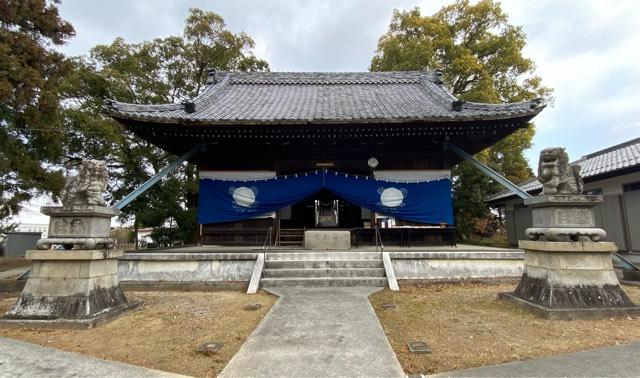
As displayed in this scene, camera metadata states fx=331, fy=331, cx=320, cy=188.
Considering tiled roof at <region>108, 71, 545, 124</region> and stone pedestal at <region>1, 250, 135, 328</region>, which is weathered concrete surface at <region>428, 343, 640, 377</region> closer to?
stone pedestal at <region>1, 250, 135, 328</region>

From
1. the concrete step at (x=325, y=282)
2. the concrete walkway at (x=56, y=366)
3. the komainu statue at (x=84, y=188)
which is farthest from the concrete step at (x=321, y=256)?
the concrete walkway at (x=56, y=366)

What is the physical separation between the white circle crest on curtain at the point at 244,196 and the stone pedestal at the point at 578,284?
297 inches

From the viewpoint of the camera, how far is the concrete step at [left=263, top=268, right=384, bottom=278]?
7.31 metres

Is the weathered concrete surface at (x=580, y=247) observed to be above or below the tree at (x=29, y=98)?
below

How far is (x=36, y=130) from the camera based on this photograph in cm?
1142

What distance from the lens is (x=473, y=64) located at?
1856 centimetres

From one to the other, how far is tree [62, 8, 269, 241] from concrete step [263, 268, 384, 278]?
37.4 feet

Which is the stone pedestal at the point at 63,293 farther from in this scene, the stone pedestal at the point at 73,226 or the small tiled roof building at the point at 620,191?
the small tiled roof building at the point at 620,191

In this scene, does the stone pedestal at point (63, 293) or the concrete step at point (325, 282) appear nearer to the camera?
the stone pedestal at point (63, 293)

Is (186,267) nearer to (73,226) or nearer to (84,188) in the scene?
(73,226)

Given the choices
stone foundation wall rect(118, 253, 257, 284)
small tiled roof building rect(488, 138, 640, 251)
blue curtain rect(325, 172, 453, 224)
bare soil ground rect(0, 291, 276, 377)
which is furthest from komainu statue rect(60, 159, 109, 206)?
small tiled roof building rect(488, 138, 640, 251)

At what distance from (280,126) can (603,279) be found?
7.49 metres

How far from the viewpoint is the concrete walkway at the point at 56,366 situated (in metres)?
3.14

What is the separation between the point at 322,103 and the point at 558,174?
8.28 meters
